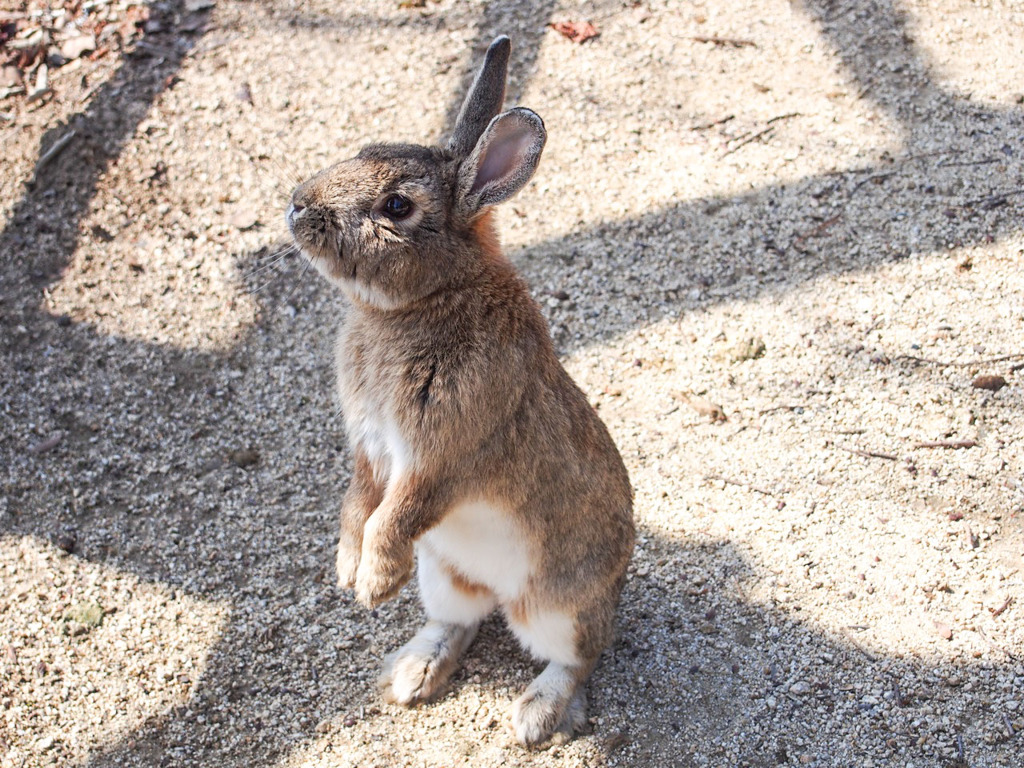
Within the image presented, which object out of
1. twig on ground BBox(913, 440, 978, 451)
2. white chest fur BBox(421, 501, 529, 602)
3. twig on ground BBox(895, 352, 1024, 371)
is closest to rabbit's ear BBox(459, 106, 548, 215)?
white chest fur BBox(421, 501, 529, 602)

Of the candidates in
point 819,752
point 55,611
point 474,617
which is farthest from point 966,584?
point 55,611

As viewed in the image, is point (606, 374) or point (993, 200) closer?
point (606, 374)

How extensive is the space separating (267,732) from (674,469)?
2.00 metres

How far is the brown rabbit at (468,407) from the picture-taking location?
323cm

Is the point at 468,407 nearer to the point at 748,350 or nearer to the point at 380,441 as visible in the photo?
the point at 380,441

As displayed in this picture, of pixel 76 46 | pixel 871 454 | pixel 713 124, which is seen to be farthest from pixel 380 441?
pixel 76 46

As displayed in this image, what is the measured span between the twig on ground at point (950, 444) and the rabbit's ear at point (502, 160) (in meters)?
2.28

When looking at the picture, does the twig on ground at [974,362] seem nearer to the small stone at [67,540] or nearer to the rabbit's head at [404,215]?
the rabbit's head at [404,215]

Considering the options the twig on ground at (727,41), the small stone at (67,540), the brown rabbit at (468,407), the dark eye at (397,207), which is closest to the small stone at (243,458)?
the small stone at (67,540)

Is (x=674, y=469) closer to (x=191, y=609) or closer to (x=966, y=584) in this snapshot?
(x=966, y=584)

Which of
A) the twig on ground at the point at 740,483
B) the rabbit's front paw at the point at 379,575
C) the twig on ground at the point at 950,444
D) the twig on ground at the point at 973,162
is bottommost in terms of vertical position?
the twig on ground at the point at 740,483

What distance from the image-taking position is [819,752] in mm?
3600

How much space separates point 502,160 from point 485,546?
1.31 metres

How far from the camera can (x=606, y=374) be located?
195 inches
